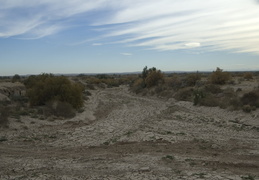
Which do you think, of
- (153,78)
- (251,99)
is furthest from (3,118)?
(153,78)

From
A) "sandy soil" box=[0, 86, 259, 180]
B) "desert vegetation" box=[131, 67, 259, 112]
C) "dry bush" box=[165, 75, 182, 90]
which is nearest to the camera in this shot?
"sandy soil" box=[0, 86, 259, 180]

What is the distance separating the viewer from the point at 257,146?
12469 mm

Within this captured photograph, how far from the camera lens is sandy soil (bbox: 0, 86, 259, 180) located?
8891 millimetres

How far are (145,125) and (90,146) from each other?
609cm

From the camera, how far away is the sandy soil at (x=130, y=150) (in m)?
8.89

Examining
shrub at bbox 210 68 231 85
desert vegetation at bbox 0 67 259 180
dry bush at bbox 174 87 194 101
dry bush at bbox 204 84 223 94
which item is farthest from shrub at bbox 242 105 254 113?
shrub at bbox 210 68 231 85

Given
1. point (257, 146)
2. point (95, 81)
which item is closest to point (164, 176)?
point (257, 146)

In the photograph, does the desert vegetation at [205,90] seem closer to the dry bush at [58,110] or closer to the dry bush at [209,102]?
the dry bush at [209,102]

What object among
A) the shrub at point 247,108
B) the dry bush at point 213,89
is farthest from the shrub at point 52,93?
the dry bush at point 213,89

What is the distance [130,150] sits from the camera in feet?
38.9

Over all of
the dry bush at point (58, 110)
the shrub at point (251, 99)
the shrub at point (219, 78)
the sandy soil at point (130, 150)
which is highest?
the shrub at point (219, 78)

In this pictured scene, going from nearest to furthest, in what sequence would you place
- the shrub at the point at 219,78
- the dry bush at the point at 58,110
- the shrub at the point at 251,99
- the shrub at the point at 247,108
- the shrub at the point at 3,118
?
1. the shrub at the point at 3,118
2. the shrub at the point at 247,108
3. the dry bush at the point at 58,110
4. the shrub at the point at 251,99
5. the shrub at the point at 219,78

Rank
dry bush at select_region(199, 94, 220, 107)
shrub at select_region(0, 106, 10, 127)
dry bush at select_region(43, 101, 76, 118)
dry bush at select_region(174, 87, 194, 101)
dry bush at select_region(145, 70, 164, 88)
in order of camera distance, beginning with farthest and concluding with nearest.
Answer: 1. dry bush at select_region(145, 70, 164, 88)
2. dry bush at select_region(174, 87, 194, 101)
3. dry bush at select_region(199, 94, 220, 107)
4. dry bush at select_region(43, 101, 76, 118)
5. shrub at select_region(0, 106, 10, 127)

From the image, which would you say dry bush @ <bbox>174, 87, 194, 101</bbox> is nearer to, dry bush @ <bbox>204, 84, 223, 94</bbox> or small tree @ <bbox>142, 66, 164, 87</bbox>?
dry bush @ <bbox>204, 84, 223, 94</bbox>
